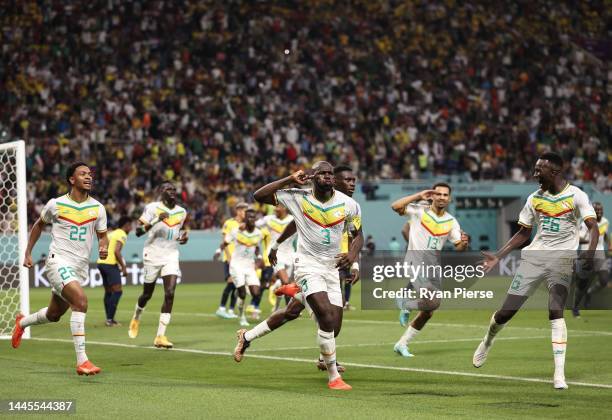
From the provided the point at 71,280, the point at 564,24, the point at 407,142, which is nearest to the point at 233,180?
the point at 407,142

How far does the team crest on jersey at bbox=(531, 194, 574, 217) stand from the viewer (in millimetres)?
11812

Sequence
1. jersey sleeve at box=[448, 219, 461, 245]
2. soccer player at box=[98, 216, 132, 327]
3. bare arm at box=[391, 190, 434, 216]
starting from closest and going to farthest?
bare arm at box=[391, 190, 434, 216], jersey sleeve at box=[448, 219, 461, 245], soccer player at box=[98, 216, 132, 327]

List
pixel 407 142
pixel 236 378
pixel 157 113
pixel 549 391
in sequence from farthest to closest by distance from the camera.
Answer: pixel 407 142, pixel 157 113, pixel 236 378, pixel 549 391

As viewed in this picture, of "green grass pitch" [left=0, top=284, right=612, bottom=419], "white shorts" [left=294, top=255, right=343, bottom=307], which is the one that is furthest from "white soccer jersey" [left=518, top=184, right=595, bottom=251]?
"white shorts" [left=294, top=255, right=343, bottom=307]

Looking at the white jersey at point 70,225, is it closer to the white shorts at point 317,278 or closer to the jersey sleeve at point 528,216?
the white shorts at point 317,278

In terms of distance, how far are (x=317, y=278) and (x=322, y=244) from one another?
1.26 ft

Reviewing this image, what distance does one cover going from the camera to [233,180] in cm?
3969

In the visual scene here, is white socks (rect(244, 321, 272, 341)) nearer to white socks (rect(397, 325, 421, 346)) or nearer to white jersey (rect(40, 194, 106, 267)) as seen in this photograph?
A: white jersey (rect(40, 194, 106, 267))

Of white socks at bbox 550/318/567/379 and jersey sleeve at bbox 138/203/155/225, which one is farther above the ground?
jersey sleeve at bbox 138/203/155/225

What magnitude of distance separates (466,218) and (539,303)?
57.9 ft

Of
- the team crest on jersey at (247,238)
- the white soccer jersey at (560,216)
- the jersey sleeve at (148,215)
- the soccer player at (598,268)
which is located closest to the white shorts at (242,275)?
the team crest on jersey at (247,238)

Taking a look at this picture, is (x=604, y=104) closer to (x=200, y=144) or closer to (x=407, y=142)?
(x=407, y=142)

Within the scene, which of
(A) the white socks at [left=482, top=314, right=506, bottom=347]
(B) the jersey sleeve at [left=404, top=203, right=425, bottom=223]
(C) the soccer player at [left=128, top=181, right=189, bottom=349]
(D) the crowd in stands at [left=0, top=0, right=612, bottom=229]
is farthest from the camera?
(D) the crowd in stands at [left=0, top=0, right=612, bottom=229]

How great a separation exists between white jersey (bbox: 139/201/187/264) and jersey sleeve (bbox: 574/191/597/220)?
740 cm
